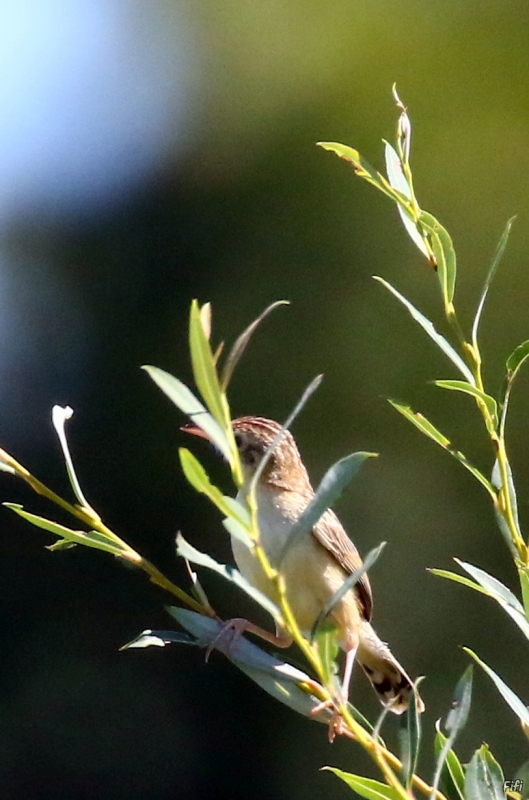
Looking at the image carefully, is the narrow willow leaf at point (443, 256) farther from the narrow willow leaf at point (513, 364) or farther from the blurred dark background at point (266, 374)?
the blurred dark background at point (266, 374)

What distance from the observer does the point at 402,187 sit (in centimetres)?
104

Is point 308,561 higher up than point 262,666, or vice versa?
point 262,666

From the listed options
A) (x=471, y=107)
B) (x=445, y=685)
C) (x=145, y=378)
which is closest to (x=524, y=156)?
(x=471, y=107)

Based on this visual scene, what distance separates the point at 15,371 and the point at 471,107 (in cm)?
306

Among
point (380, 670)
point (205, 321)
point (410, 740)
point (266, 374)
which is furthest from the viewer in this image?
point (266, 374)

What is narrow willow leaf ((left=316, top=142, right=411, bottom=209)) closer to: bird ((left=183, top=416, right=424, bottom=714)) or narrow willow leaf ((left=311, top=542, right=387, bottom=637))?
narrow willow leaf ((left=311, top=542, right=387, bottom=637))

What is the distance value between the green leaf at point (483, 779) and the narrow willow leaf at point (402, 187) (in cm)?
46

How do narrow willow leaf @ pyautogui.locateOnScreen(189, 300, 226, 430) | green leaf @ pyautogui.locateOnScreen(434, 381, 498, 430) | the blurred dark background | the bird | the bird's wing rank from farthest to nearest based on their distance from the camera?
1. the blurred dark background
2. the bird's wing
3. the bird
4. green leaf @ pyautogui.locateOnScreen(434, 381, 498, 430)
5. narrow willow leaf @ pyautogui.locateOnScreen(189, 300, 226, 430)

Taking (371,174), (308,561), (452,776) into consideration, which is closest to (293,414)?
(371,174)

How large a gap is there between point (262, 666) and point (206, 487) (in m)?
0.33

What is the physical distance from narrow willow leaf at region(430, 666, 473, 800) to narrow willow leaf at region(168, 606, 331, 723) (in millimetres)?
132

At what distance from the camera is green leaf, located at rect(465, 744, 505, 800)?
880mm

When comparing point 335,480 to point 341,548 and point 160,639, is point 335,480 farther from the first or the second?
point 341,548

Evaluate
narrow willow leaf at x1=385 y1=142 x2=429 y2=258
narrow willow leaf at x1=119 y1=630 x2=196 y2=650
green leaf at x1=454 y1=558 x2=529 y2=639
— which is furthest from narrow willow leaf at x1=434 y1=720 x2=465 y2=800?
narrow willow leaf at x1=385 y1=142 x2=429 y2=258
